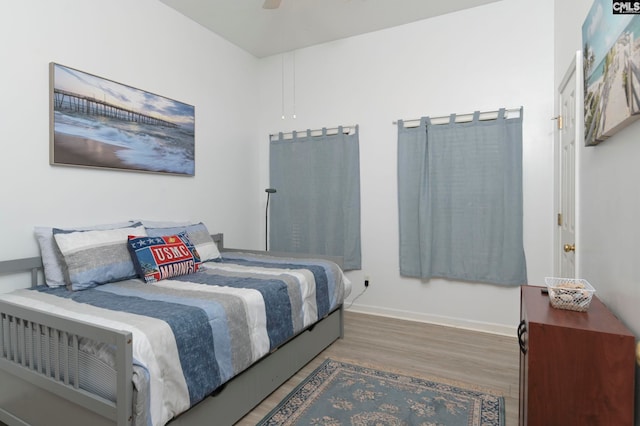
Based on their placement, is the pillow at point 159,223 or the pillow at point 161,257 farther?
the pillow at point 159,223

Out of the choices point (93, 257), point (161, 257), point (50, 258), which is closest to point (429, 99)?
point (161, 257)

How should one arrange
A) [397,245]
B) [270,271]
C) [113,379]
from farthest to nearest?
[397,245] → [270,271] → [113,379]

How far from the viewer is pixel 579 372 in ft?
3.76

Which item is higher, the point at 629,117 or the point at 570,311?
the point at 629,117

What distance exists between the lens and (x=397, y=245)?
11.5ft

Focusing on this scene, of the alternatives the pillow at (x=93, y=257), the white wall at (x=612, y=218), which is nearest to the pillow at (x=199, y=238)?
the pillow at (x=93, y=257)

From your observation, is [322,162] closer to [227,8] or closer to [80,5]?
[227,8]

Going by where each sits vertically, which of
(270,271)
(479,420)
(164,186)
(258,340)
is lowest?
(479,420)

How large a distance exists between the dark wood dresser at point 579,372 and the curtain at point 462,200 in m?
1.89

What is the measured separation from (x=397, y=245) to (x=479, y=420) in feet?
6.05

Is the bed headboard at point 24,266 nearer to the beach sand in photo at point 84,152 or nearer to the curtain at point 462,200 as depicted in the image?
the beach sand in photo at point 84,152

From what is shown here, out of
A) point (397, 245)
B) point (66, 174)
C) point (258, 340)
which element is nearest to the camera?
point (258, 340)

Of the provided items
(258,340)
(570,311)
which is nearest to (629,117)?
Answer: (570,311)

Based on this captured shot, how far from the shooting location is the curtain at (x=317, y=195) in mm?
3670
